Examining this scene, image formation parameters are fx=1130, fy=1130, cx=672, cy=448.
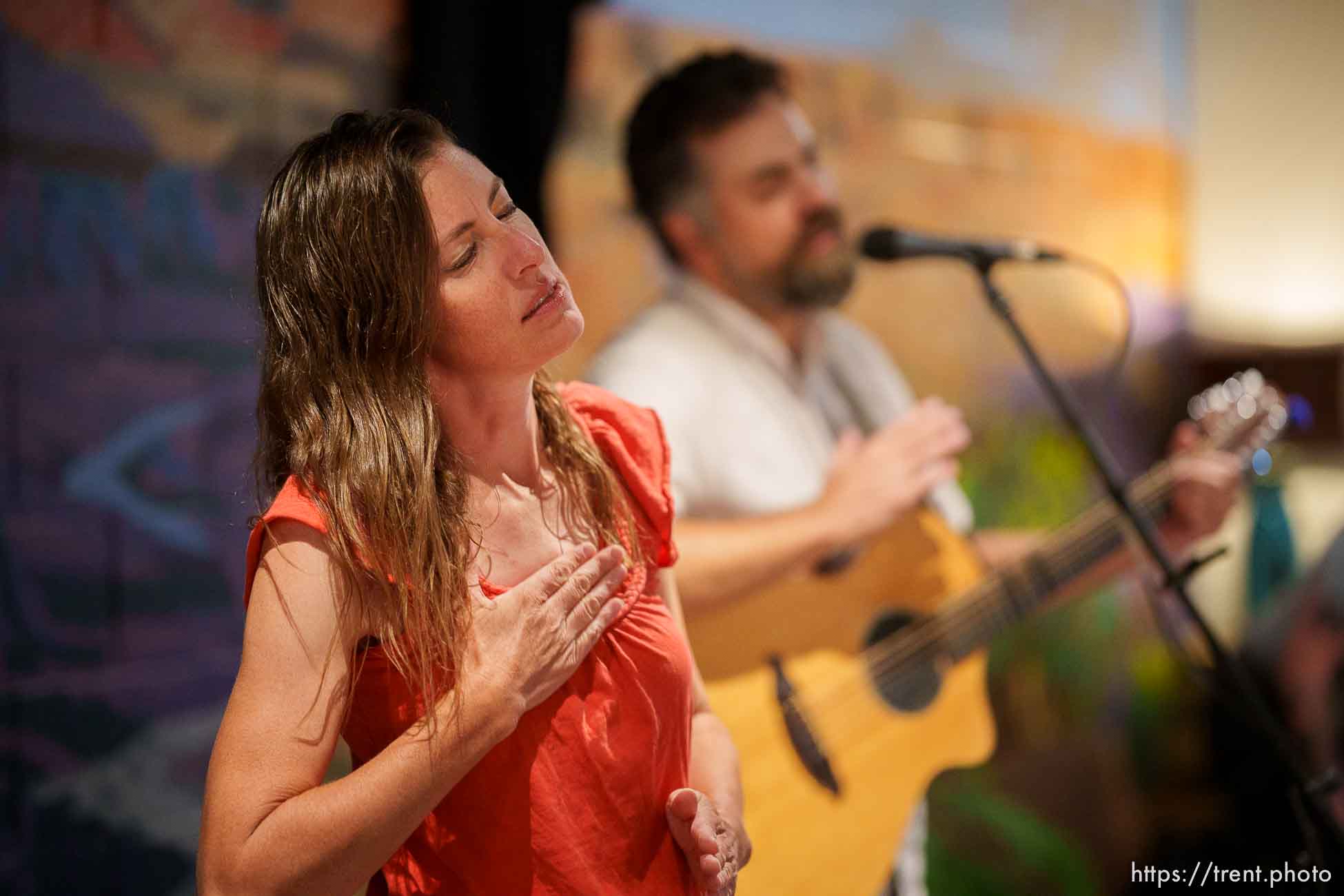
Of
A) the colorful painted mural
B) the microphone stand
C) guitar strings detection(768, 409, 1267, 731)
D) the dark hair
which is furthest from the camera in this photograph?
guitar strings detection(768, 409, 1267, 731)

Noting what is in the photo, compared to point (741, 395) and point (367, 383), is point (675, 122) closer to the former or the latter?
point (741, 395)

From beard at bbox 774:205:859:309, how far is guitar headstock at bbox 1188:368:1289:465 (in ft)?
2.80

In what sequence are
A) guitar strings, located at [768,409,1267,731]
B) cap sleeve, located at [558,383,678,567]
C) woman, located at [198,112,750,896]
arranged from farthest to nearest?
1. guitar strings, located at [768,409,1267,731]
2. cap sleeve, located at [558,383,678,567]
3. woman, located at [198,112,750,896]

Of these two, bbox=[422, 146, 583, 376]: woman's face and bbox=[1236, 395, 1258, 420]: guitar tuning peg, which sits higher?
bbox=[422, 146, 583, 376]: woman's face

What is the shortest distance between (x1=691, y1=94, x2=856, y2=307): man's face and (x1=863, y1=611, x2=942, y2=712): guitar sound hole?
0.69 meters

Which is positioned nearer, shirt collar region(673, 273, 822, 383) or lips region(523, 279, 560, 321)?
lips region(523, 279, 560, 321)

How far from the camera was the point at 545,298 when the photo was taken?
1201 millimetres

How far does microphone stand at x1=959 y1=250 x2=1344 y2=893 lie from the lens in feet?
6.18

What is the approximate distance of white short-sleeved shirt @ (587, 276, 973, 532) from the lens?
210 centimetres

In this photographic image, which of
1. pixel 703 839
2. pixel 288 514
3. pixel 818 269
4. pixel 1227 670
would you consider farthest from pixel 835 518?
pixel 288 514

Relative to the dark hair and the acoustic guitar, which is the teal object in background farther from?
the dark hair

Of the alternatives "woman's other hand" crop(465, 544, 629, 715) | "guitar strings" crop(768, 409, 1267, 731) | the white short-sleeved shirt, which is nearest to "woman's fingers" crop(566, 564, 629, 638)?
"woman's other hand" crop(465, 544, 629, 715)

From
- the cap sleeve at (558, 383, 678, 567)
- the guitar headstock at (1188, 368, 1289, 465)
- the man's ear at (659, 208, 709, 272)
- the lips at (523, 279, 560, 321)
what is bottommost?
the guitar headstock at (1188, 368, 1289, 465)

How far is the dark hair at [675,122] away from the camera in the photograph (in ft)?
7.06
